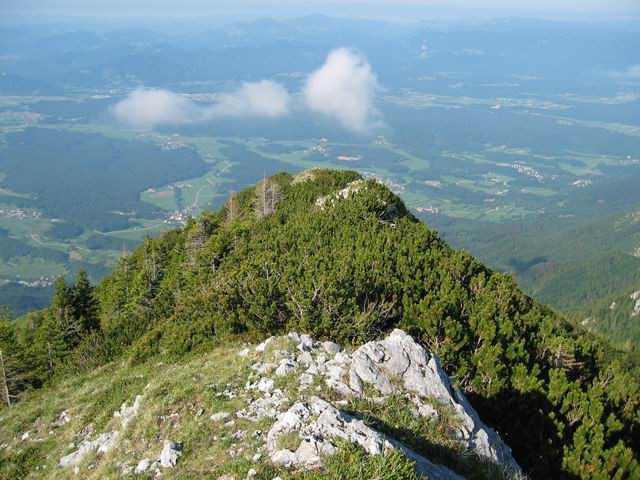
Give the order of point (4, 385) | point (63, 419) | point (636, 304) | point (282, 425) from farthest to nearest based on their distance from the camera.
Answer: point (636, 304), point (4, 385), point (63, 419), point (282, 425)

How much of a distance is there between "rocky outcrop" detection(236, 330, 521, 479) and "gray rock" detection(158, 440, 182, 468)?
6.56 ft

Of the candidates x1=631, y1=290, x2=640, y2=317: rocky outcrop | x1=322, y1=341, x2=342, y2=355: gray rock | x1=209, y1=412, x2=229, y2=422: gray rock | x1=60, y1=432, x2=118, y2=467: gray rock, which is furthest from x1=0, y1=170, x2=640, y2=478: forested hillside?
x1=631, y1=290, x2=640, y2=317: rocky outcrop

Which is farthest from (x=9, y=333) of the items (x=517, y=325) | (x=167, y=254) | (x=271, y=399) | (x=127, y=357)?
(x=517, y=325)

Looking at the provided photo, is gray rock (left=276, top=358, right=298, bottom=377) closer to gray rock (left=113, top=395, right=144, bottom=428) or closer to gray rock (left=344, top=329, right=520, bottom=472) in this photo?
gray rock (left=344, top=329, right=520, bottom=472)

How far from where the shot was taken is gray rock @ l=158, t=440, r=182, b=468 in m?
13.3

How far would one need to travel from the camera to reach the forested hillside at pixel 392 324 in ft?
65.6

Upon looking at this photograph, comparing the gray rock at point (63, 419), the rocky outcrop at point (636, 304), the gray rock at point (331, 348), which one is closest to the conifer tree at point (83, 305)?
the gray rock at point (63, 419)

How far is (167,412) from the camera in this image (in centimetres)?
1628

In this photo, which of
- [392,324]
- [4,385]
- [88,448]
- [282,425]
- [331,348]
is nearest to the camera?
[282,425]

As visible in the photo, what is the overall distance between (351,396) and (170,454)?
220 inches

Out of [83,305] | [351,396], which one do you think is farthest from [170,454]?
[83,305]

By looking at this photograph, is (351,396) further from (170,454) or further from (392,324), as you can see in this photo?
(392,324)

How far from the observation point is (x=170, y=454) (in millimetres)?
13398

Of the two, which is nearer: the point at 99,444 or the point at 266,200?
the point at 99,444
